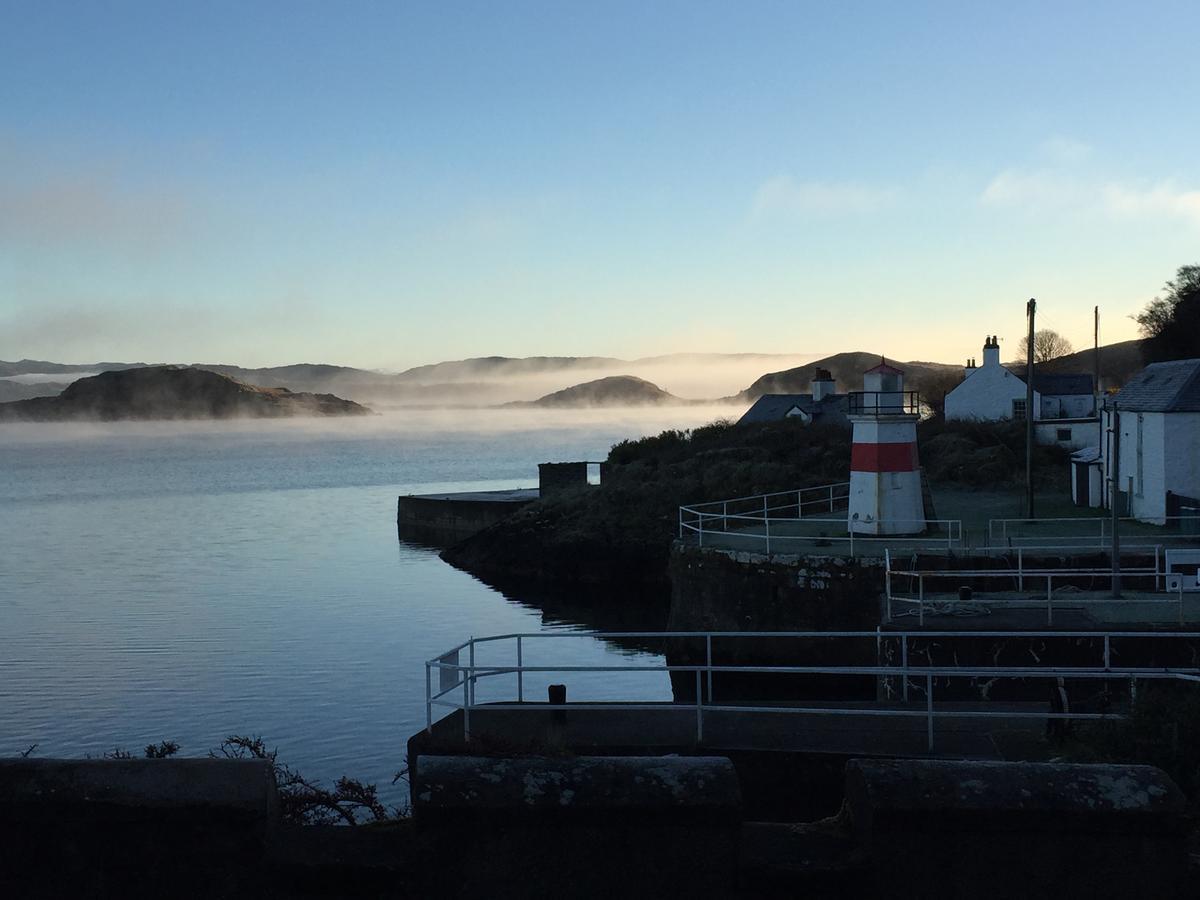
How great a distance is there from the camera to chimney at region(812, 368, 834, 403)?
72.2m

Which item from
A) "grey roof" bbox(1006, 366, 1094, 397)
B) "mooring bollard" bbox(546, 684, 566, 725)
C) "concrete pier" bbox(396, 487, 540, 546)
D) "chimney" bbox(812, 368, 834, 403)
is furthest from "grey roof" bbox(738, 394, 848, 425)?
"mooring bollard" bbox(546, 684, 566, 725)

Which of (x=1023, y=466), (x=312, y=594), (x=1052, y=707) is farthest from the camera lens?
(x=1023, y=466)

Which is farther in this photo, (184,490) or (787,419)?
(184,490)

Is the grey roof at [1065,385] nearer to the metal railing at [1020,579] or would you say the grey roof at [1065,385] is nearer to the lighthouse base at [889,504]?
the lighthouse base at [889,504]

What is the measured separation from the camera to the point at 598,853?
163 inches

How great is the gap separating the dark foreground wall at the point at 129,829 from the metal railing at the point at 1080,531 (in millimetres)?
22516

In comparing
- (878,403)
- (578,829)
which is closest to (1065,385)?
(878,403)

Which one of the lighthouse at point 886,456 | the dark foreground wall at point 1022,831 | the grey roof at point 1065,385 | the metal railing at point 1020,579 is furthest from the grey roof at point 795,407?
the dark foreground wall at point 1022,831

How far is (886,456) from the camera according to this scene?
2769cm

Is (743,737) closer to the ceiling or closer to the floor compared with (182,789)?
closer to the floor

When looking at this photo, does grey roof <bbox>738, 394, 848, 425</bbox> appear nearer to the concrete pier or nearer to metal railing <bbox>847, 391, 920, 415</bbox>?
the concrete pier

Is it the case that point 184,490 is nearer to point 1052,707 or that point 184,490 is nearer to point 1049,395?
point 1049,395

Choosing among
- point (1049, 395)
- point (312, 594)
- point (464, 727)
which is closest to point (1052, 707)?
point (464, 727)

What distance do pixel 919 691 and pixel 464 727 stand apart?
8.37 metres
